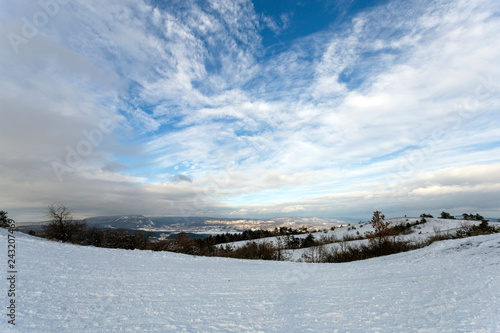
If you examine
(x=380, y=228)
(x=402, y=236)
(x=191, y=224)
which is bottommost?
(x=191, y=224)

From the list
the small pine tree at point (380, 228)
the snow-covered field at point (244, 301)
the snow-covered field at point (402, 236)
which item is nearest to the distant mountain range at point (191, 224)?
the snow-covered field at point (402, 236)

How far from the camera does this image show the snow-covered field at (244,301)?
3426mm

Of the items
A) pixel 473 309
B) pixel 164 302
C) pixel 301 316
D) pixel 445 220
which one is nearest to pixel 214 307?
pixel 164 302

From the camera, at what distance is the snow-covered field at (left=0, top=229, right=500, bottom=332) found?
11.2 feet

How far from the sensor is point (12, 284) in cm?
407

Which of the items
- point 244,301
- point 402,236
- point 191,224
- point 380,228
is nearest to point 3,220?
point 244,301

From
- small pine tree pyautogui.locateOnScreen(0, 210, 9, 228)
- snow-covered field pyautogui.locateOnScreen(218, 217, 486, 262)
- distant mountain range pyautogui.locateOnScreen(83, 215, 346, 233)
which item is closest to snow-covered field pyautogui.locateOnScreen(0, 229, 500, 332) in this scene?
small pine tree pyautogui.locateOnScreen(0, 210, 9, 228)

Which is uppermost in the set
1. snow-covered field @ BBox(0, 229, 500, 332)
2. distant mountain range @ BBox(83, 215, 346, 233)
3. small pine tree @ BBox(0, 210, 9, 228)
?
small pine tree @ BBox(0, 210, 9, 228)

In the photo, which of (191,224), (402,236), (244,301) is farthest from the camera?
(191,224)

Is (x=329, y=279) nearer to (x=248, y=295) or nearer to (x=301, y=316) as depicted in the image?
(x=248, y=295)

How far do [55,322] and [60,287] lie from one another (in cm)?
177

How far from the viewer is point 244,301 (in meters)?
5.05

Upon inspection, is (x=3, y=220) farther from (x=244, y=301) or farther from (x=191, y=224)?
(x=191, y=224)

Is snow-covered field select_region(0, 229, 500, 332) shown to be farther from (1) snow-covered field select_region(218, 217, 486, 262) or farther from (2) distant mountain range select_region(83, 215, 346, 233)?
(2) distant mountain range select_region(83, 215, 346, 233)
